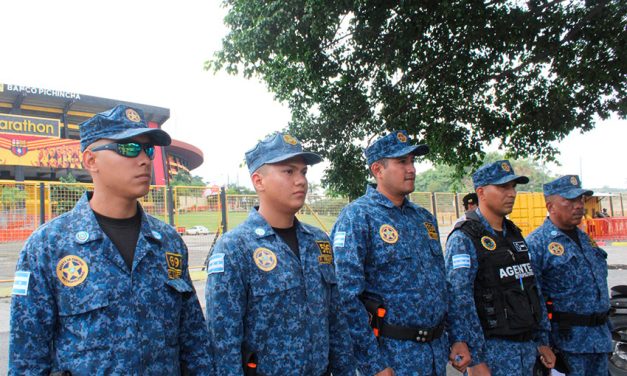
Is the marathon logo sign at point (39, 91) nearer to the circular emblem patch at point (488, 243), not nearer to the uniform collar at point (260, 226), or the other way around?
the uniform collar at point (260, 226)

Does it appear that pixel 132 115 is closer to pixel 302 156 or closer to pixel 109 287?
pixel 109 287

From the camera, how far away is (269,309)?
2221 millimetres

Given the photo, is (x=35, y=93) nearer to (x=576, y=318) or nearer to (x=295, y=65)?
(x=295, y=65)

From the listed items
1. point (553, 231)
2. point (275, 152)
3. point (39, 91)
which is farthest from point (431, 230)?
point (39, 91)

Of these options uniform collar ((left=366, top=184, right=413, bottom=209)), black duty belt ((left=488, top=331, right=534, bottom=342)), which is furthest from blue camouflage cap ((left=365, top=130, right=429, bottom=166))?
black duty belt ((left=488, top=331, right=534, bottom=342))

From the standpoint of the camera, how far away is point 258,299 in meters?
2.23

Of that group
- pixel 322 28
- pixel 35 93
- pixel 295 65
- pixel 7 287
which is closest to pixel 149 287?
pixel 322 28

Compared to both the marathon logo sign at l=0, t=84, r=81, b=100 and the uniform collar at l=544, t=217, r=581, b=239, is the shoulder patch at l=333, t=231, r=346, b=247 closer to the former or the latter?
the uniform collar at l=544, t=217, r=581, b=239

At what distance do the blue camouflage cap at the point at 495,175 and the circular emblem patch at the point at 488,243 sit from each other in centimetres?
46

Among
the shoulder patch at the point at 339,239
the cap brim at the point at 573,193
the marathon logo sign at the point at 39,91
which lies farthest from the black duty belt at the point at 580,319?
the marathon logo sign at the point at 39,91

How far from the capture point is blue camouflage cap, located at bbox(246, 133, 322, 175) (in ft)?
8.13

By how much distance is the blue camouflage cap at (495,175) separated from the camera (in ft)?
11.9

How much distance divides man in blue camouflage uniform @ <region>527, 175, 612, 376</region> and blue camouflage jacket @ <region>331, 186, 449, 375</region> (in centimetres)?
128

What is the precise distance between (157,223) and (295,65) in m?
4.56
